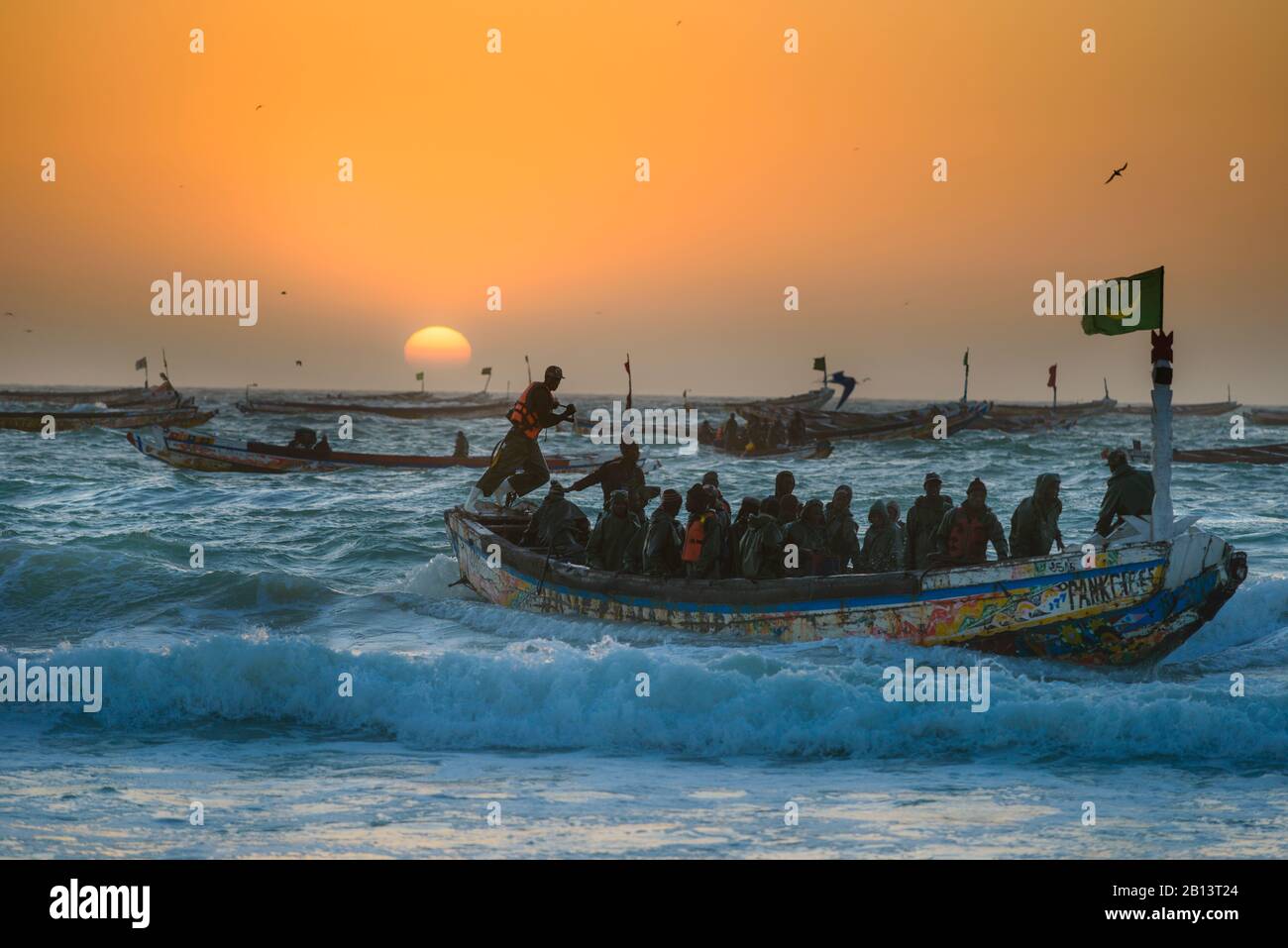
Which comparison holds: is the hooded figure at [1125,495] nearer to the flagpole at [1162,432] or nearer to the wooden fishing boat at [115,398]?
the flagpole at [1162,432]

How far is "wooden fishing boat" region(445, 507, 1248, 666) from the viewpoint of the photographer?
11203mm

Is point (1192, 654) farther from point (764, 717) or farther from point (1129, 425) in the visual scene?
point (1129, 425)

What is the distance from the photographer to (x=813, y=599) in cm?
1213

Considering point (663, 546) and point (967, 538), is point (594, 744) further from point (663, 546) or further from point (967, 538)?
point (967, 538)

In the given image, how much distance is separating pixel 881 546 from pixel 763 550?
1.43 meters

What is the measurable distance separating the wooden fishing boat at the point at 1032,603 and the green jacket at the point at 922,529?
50.3 inches

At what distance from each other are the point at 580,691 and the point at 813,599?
2.71 m

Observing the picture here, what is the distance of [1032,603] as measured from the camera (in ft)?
37.0

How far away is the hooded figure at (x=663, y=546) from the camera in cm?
1345

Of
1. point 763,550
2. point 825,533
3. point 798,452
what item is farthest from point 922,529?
point 798,452
